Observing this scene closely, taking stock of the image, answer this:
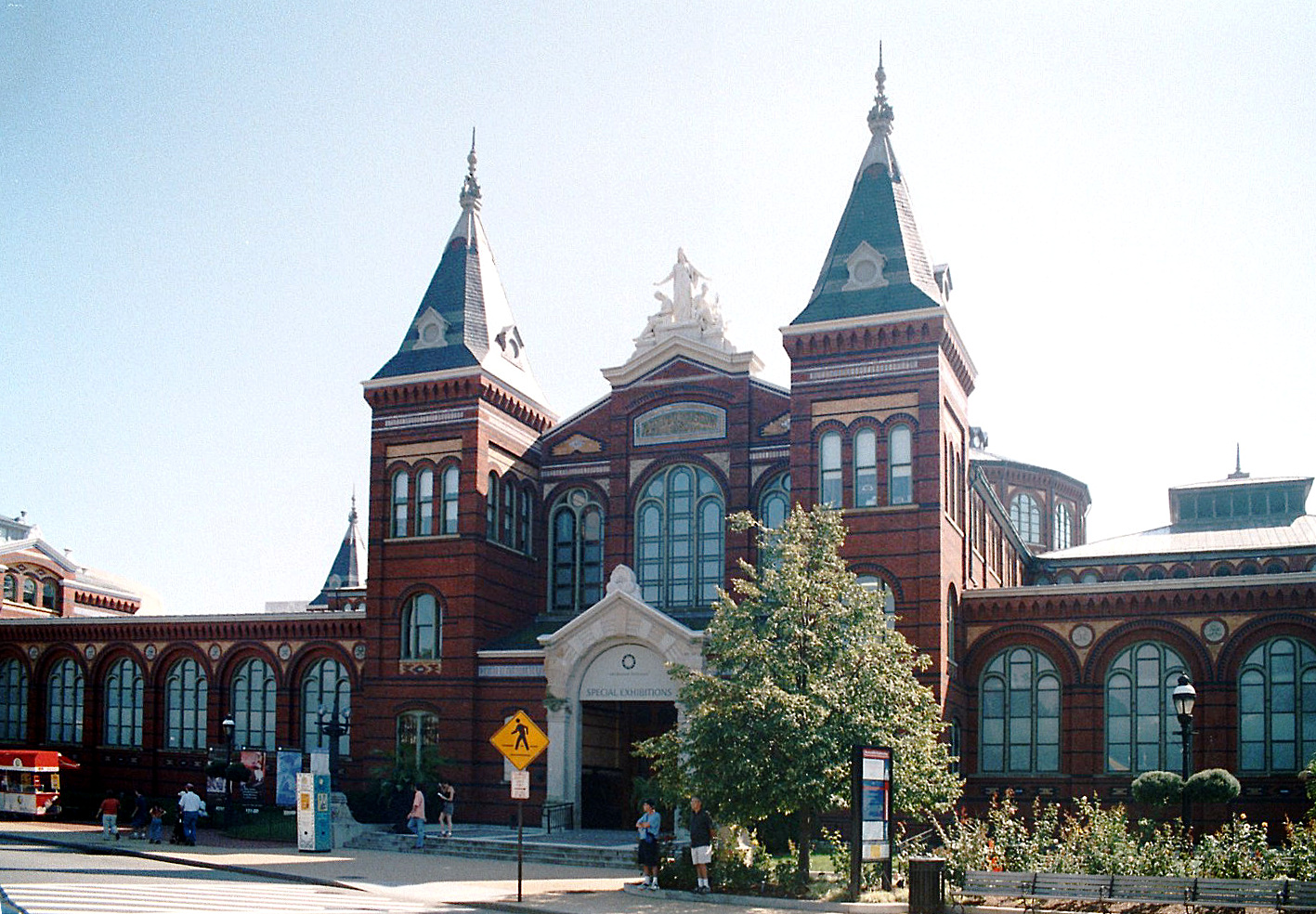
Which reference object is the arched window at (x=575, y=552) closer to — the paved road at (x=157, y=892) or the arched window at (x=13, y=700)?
the paved road at (x=157, y=892)

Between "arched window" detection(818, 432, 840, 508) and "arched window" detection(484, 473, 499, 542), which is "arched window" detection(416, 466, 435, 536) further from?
"arched window" detection(818, 432, 840, 508)

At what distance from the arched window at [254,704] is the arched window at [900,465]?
921 inches

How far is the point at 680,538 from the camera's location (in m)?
42.3

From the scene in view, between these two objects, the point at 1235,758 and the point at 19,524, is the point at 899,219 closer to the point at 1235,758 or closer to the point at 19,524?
the point at 1235,758

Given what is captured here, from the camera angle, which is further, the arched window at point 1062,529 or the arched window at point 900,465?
the arched window at point 1062,529

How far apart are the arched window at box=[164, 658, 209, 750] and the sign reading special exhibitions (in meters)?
17.8

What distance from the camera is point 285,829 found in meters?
38.4

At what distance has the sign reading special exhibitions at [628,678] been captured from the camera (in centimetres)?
3800

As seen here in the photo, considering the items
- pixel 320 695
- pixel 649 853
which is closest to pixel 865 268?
pixel 649 853

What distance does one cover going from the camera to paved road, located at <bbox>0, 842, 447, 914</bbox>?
2225cm

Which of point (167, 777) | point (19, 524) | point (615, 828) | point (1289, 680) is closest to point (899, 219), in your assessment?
point (1289, 680)

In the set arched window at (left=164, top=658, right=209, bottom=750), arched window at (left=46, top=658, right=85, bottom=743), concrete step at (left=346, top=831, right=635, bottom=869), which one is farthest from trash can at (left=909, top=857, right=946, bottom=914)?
arched window at (left=46, top=658, right=85, bottom=743)

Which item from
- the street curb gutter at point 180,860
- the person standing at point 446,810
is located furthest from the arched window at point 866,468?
the street curb gutter at point 180,860

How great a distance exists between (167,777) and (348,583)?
28.2 metres
